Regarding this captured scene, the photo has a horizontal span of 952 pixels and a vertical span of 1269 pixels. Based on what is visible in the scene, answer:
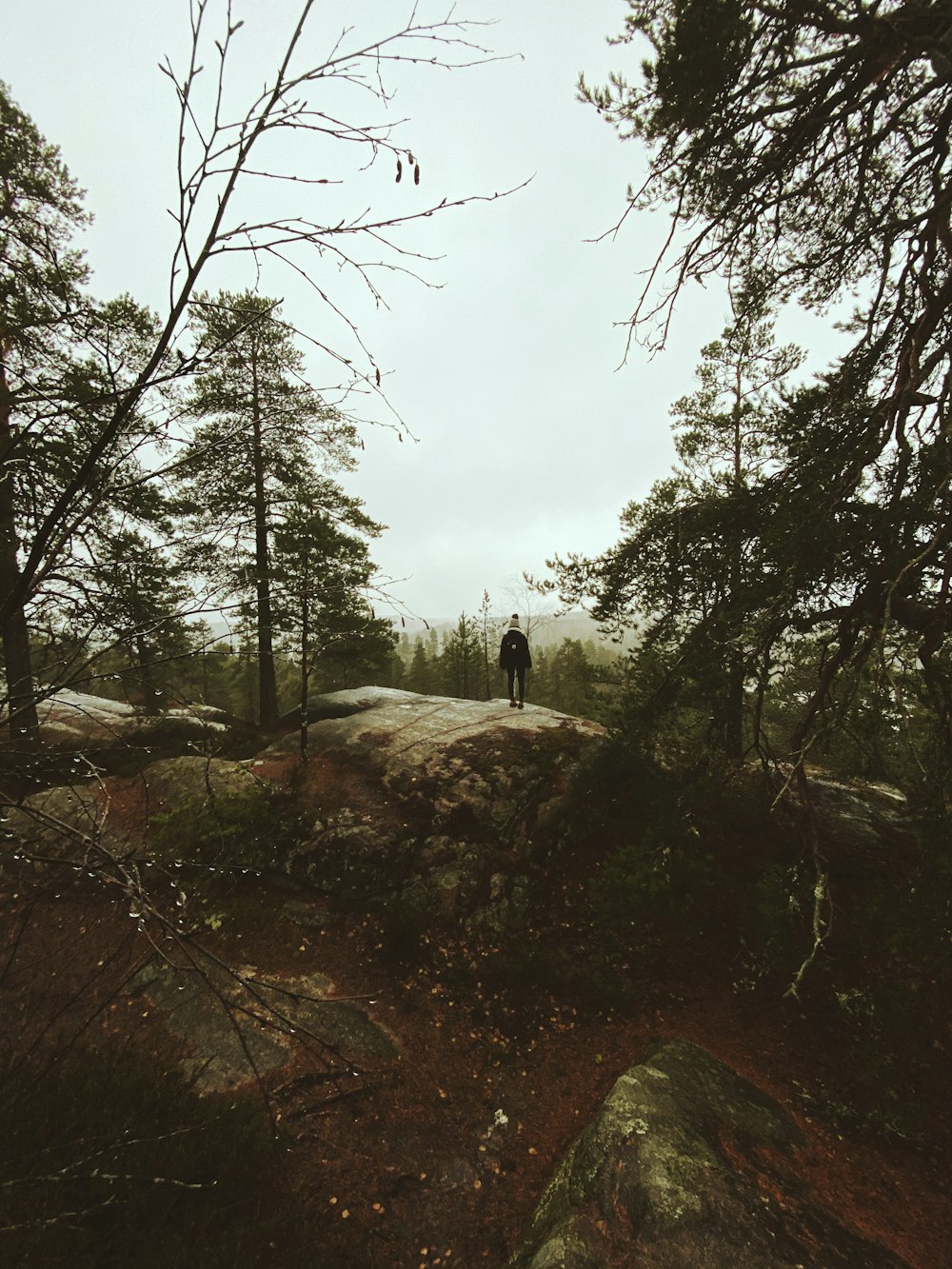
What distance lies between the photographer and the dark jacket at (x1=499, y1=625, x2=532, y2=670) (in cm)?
1120

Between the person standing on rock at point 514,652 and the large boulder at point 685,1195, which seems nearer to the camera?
the large boulder at point 685,1195

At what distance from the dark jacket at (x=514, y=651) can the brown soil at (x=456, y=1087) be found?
Answer: 571cm

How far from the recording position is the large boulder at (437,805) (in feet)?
25.7

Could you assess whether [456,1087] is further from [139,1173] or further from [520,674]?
[520,674]

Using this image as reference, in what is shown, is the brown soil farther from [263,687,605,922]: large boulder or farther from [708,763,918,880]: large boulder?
[708,763,918,880]: large boulder

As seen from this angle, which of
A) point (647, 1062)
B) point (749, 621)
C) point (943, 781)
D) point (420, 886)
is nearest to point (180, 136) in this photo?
point (749, 621)

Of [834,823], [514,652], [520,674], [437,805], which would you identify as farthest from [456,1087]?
[520,674]

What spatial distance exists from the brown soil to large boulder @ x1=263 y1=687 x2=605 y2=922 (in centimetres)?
78

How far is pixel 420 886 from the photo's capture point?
778 cm

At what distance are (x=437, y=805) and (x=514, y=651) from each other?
12.7 ft

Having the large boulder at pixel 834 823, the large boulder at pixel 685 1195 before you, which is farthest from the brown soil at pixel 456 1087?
the large boulder at pixel 834 823

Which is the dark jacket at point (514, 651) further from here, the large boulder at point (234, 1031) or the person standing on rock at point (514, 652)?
the large boulder at point (234, 1031)

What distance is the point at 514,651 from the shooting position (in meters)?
11.4

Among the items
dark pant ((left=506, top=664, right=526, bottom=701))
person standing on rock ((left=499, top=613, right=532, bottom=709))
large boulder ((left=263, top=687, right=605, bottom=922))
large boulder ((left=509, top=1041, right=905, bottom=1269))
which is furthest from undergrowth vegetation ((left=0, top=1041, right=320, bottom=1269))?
dark pant ((left=506, top=664, right=526, bottom=701))
